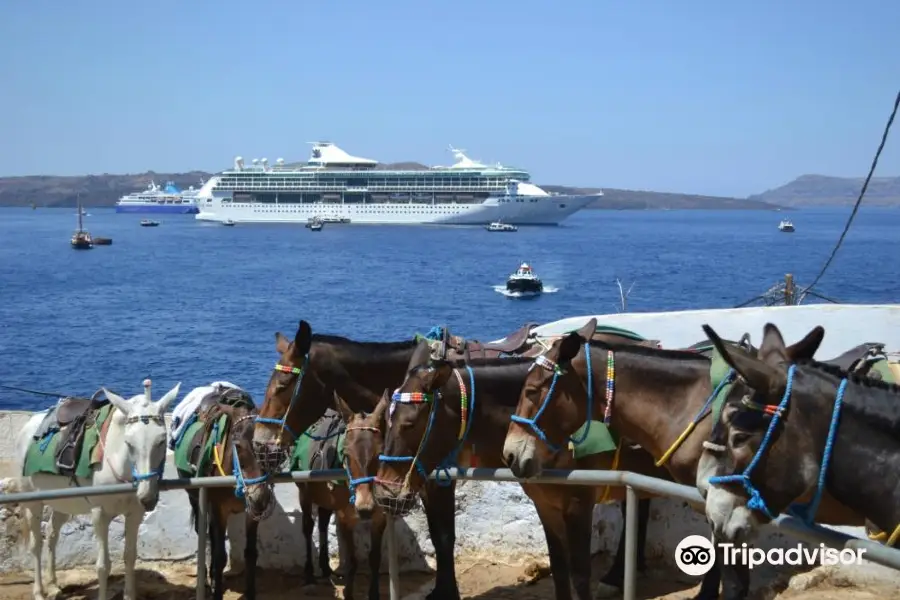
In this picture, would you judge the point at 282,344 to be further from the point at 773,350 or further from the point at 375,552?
the point at 773,350

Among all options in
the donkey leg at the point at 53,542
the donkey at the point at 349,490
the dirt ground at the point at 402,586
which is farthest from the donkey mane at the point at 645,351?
the donkey leg at the point at 53,542

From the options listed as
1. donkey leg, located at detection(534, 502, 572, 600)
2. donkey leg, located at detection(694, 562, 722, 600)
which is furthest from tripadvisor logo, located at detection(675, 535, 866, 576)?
donkey leg, located at detection(534, 502, 572, 600)

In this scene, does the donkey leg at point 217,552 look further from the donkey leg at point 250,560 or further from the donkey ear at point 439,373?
the donkey ear at point 439,373

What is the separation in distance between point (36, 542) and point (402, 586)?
2.89 metres

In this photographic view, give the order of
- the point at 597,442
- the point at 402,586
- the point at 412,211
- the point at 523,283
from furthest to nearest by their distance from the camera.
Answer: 1. the point at 412,211
2. the point at 523,283
3. the point at 402,586
4. the point at 597,442

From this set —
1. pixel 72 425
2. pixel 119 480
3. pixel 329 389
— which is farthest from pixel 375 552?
pixel 72 425

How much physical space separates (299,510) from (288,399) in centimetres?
226

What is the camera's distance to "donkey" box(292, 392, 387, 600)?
6.26m

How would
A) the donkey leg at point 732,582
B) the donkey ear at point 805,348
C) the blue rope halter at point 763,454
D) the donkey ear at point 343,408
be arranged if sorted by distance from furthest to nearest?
the donkey ear at point 343,408, the donkey leg at point 732,582, the donkey ear at point 805,348, the blue rope halter at point 763,454

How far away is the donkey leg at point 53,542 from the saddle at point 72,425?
2.76 feet

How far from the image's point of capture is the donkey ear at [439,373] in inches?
216

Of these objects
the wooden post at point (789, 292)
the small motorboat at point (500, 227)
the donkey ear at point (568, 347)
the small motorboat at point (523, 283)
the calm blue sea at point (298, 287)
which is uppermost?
the donkey ear at point (568, 347)

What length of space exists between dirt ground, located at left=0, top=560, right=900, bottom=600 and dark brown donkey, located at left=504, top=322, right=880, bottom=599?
1.68 meters

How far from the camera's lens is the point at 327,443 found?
24.8ft
